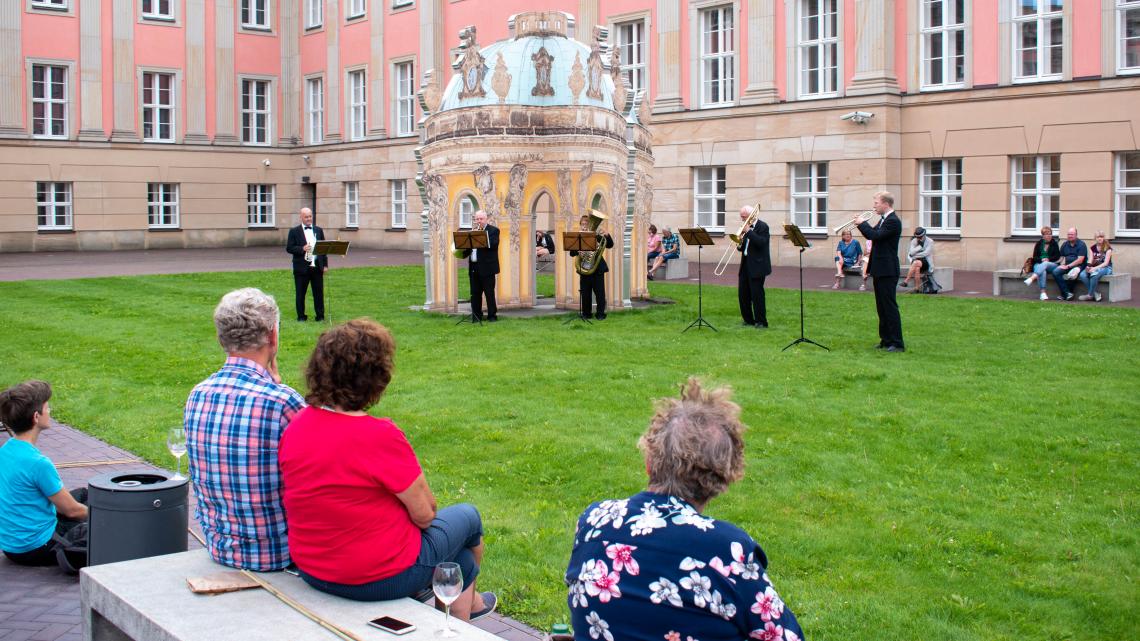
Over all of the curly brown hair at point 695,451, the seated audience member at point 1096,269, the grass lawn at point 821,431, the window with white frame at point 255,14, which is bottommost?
the grass lawn at point 821,431

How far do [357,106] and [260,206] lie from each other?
5.99 m

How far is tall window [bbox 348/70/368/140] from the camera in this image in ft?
158

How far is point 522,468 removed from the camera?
918cm

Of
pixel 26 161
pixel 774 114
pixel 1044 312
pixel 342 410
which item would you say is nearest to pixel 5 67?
pixel 26 161

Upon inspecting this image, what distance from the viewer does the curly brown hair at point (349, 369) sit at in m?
4.70

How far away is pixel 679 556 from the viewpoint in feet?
11.5

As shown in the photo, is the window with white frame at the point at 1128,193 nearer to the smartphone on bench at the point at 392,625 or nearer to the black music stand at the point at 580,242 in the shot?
the black music stand at the point at 580,242

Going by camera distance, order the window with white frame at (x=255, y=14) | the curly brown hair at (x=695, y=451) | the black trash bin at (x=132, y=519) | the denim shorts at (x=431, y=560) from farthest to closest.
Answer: the window with white frame at (x=255, y=14), the black trash bin at (x=132, y=519), the denim shorts at (x=431, y=560), the curly brown hair at (x=695, y=451)

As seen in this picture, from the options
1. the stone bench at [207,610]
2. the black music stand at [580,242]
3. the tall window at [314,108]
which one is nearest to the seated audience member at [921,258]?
the black music stand at [580,242]

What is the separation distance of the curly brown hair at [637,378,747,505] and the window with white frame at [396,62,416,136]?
42.8m

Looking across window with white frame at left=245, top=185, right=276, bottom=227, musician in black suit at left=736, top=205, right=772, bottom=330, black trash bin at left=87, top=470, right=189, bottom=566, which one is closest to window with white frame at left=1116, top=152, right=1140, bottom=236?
musician in black suit at left=736, top=205, right=772, bottom=330

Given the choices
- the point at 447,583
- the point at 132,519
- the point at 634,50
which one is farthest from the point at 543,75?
the point at 634,50

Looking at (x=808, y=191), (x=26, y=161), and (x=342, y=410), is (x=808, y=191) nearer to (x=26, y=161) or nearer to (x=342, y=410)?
(x=26, y=161)

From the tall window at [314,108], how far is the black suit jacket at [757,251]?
114ft
